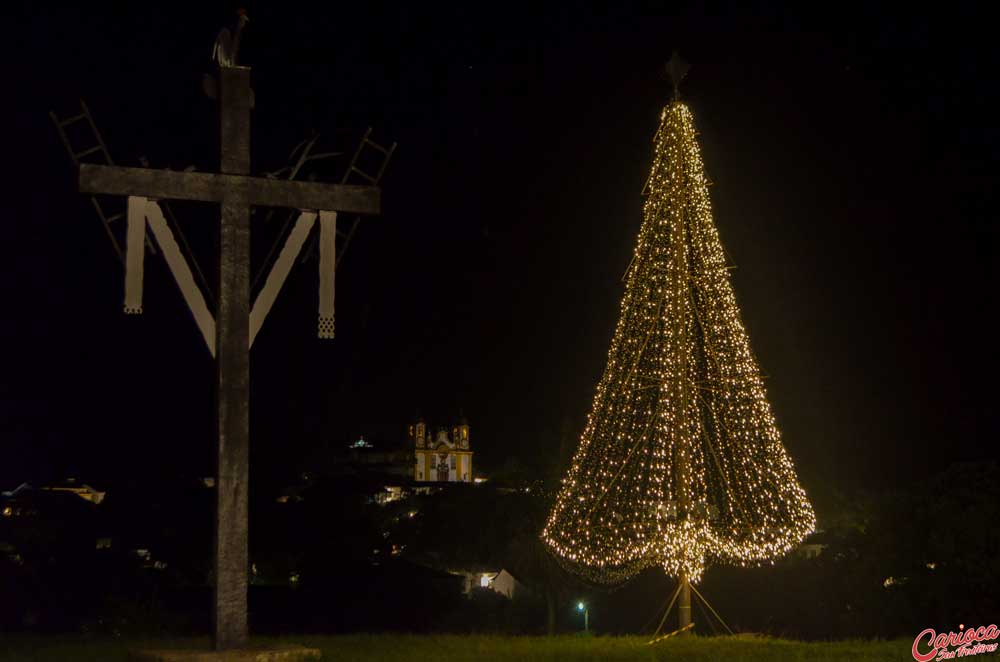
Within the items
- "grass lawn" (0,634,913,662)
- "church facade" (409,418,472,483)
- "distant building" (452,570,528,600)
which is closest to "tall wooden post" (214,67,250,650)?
"grass lawn" (0,634,913,662)

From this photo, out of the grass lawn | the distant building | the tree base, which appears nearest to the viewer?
the tree base

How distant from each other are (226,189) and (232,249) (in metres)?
0.44

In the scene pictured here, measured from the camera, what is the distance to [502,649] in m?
10.5

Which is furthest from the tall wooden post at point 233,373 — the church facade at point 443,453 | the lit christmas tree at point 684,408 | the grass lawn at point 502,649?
the church facade at point 443,453

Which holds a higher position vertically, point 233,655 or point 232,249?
point 232,249

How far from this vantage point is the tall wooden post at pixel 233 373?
856cm

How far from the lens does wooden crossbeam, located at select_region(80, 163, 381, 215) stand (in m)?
8.42

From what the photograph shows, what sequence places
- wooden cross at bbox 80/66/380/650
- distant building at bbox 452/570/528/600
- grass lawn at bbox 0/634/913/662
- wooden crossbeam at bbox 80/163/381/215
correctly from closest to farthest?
1. wooden crossbeam at bbox 80/163/381/215
2. wooden cross at bbox 80/66/380/650
3. grass lawn at bbox 0/634/913/662
4. distant building at bbox 452/570/528/600

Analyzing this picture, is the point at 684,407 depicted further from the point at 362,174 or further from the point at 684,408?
the point at 362,174

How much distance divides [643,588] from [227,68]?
108 ft

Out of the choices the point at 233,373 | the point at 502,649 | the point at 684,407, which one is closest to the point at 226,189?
the point at 233,373

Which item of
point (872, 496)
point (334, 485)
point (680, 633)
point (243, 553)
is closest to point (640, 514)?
Result: point (680, 633)

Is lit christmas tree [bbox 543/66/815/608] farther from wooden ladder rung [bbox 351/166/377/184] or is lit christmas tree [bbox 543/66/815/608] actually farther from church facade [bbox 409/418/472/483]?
church facade [bbox 409/418/472/483]

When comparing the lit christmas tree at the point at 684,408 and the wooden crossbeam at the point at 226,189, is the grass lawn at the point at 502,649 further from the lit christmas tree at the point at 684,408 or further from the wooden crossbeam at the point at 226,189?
the lit christmas tree at the point at 684,408
